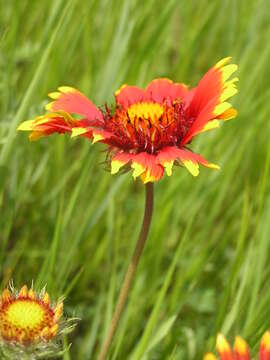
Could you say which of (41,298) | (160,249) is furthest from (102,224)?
(41,298)

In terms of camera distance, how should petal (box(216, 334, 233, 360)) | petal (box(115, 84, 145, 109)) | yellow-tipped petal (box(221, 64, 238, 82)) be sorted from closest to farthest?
1. petal (box(216, 334, 233, 360))
2. yellow-tipped petal (box(221, 64, 238, 82))
3. petal (box(115, 84, 145, 109))

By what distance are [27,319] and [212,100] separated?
1.62 feet

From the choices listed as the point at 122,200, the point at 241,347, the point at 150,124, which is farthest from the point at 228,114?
the point at 122,200

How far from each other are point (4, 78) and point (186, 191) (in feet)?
1.96

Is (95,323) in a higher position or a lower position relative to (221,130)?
lower

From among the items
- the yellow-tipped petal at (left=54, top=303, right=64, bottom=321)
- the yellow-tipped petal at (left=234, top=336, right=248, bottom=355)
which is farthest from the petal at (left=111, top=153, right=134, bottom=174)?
the yellow-tipped petal at (left=234, top=336, right=248, bottom=355)

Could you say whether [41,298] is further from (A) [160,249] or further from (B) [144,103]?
(A) [160,249]

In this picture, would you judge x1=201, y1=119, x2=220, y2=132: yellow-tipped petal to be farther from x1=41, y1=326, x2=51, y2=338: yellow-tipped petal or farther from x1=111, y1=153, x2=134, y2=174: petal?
x1=41, y1=326, x2=51, y2=338: yellow-tipped petal

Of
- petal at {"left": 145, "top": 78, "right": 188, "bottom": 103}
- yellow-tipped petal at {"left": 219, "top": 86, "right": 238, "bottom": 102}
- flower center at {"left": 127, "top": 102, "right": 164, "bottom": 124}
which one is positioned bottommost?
yellow-tipped petal at {"left": 219, "top": 86, "right": 238, "bottom": 102}

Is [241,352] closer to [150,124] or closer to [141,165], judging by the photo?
[141,165]

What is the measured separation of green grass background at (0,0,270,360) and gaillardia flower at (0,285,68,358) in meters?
0.32

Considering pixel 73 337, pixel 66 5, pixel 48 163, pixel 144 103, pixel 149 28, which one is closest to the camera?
pixel 144 103

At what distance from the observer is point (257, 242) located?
1.63 m

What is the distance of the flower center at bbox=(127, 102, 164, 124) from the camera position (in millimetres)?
1216
